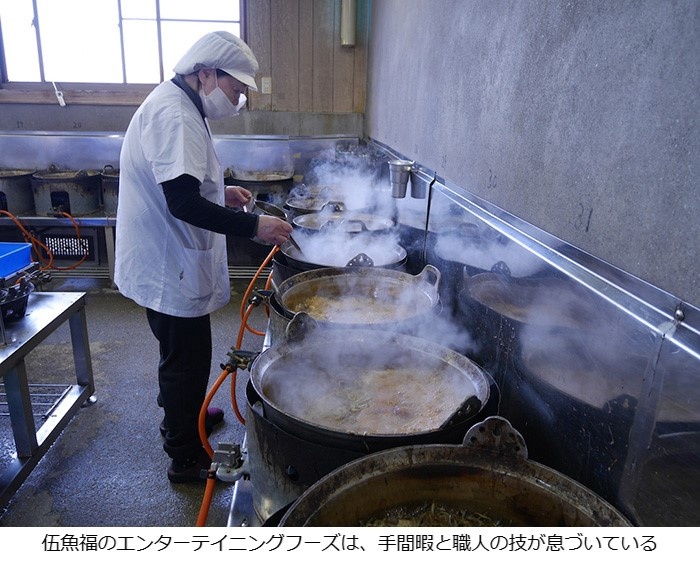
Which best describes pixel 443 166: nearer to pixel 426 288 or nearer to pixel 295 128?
pixel 426 288

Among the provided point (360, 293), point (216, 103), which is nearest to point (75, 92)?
point (216, 103)

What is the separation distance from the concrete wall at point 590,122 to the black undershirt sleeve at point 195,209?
40.4 inches

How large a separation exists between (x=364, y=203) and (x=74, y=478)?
105 inches

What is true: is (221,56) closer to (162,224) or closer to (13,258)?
(162,224)

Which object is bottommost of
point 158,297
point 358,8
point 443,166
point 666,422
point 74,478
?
point 74,478

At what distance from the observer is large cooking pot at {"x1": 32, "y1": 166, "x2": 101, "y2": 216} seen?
5094mm

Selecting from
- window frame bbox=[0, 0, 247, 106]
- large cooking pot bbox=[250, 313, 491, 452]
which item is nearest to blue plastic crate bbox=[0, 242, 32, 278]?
large cooking pot bbox=[250, 313, 491, 452]

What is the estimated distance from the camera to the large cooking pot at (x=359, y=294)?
2.04 meters

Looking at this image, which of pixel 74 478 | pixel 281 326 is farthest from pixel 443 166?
pixel 74 478

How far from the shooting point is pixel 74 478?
2.58 meters

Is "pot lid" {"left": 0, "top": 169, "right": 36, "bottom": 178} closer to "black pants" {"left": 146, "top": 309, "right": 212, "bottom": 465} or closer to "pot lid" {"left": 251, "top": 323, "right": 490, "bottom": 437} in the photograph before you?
"black pants" {"left": 146, "top": 309, "right": 212, "bottom": 465}

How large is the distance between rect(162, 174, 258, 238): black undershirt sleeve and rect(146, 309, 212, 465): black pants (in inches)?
21.7

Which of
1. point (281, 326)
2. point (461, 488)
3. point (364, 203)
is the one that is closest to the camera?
point (461, 488)

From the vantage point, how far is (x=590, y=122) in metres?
1.21
